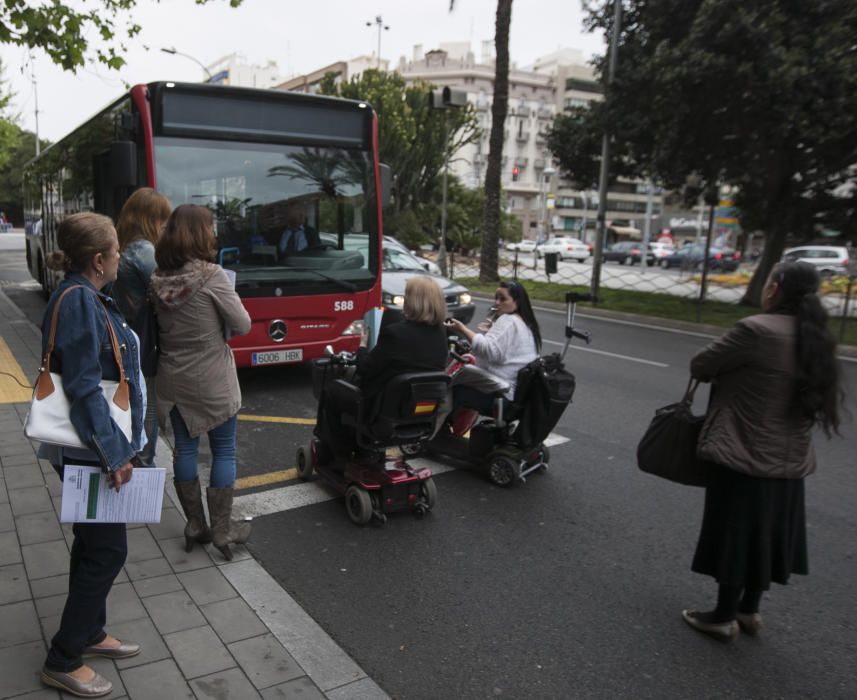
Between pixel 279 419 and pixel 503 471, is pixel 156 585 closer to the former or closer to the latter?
pixel 503 471

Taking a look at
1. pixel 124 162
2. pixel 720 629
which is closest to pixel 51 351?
pixel 720 629

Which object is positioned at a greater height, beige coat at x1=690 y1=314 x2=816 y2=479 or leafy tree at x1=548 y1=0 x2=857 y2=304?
leafy tree at x1=548 y1=0 x2=857 y2=304

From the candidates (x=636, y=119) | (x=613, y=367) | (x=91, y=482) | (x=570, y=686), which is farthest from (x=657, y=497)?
(x=636, y=119)

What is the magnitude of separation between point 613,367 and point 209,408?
7.37m

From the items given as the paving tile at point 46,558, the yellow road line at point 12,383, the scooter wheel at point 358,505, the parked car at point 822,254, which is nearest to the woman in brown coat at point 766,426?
the scooter wheel at point 358,505

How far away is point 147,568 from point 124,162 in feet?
12.8

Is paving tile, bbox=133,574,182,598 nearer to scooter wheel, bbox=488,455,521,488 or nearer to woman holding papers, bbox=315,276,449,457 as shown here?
woman holding papers, bbox=315,276,449,457

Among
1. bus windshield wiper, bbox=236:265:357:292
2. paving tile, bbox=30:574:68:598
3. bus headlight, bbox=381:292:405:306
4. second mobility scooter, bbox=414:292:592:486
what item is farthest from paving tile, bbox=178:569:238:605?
bus headlight, bbox=381:292:405:306

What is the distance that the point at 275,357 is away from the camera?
706 centimetres

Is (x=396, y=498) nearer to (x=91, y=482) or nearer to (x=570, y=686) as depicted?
(x=570, y=686)

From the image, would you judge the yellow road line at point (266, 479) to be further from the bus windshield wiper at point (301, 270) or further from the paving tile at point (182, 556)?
the bus windshield wiper at point (301, 270)

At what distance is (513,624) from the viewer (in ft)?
11.0

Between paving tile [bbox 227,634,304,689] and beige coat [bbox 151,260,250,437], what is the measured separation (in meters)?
1.11

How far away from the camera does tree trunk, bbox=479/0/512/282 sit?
19.4 m
